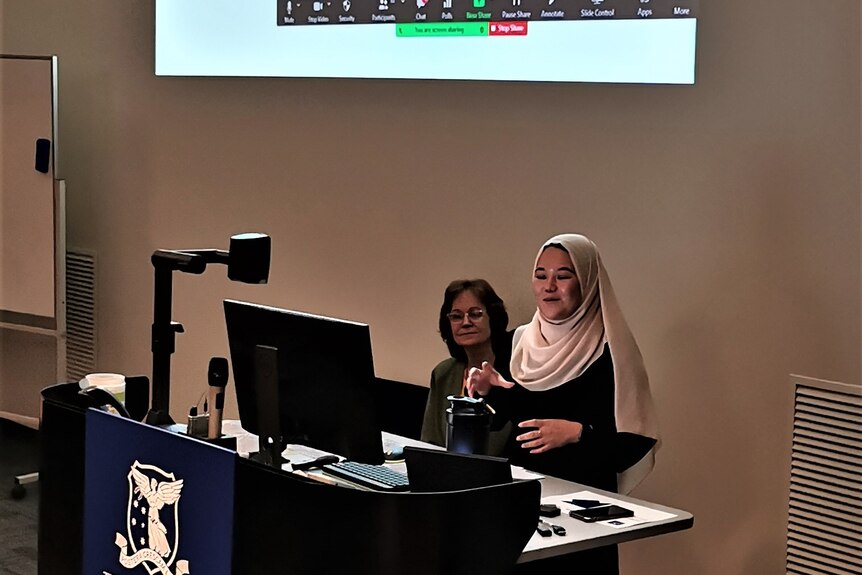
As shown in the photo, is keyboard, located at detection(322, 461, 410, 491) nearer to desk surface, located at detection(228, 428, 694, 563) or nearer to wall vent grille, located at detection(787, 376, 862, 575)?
desk surface, located at detection(228, 428, 694, 563)

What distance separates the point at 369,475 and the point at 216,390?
452 millimetres

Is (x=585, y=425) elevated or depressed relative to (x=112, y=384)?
depressed

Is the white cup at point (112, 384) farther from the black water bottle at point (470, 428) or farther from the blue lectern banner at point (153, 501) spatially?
the black water bottle at point (470, 428)

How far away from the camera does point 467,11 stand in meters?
4.09

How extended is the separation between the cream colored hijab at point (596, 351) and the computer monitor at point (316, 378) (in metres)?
0.75

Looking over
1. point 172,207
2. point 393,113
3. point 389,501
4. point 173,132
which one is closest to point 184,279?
point 172,207

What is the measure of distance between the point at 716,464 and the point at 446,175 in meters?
1.42

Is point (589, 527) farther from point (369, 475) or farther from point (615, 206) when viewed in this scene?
point (615, 206)

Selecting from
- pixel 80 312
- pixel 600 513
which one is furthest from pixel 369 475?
pixel 80 312

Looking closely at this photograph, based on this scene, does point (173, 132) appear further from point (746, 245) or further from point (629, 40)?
point (746, 245)

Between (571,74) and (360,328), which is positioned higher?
(571,74)

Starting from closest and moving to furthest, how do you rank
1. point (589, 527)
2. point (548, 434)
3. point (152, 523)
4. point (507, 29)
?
1. point (152, 523)
2. point (589, 527)
3. point (548, 434)
4. point (507, 29)

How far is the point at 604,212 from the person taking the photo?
12.8 feet

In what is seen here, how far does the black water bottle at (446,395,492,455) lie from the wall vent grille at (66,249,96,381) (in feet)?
Answer: 11.6
